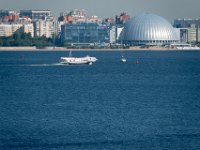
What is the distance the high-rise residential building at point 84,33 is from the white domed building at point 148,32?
19.2 feet

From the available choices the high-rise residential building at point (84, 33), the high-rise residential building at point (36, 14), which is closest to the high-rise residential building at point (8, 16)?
the high-rise residential building at point (36, 14)

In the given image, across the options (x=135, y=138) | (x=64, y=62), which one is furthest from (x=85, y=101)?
(x=64, y=62)

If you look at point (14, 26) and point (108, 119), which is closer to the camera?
point (108, 119)

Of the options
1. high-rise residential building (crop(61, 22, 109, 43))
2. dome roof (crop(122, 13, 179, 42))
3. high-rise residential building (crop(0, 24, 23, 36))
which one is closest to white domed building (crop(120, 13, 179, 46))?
dome roof (crop(122, 13, 179, 42))

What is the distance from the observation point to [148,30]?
11269 cm

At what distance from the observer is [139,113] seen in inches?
967

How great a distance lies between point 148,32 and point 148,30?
0.48 m

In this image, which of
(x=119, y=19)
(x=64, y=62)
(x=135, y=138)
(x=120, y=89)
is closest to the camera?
(x=135, y=138)

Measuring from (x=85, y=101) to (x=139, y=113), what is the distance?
4.32 metres

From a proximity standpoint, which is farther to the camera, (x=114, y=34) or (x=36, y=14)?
(x=36, y=14)

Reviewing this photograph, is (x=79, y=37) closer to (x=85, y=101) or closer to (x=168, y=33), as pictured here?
(x=168, y=33)

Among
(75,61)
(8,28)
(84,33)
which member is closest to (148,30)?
(84,33)

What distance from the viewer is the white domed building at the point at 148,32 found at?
112688mm

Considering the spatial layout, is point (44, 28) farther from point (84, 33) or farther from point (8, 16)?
point (8, 16)
